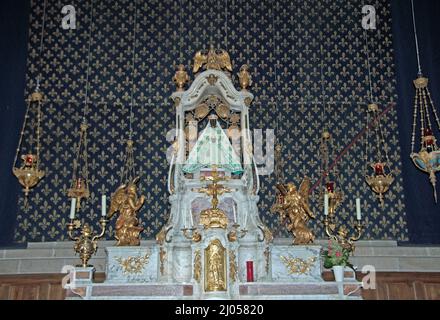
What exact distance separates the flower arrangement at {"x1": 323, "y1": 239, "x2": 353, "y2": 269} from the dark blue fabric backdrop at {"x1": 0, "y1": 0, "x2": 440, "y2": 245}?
6.03 feet

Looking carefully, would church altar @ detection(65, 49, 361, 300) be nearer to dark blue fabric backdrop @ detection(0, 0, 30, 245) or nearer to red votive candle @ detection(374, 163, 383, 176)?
red votive candle @ detection(374, 163, 383, 176)

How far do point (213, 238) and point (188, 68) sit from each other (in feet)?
12.0

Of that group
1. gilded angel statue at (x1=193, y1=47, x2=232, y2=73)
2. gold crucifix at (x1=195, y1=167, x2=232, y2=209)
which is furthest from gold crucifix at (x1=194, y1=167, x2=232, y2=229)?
gilded angel statue at (x1=193, y1=47, x2=232, y2=73)

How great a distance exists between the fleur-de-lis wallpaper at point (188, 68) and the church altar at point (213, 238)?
838 millimetres

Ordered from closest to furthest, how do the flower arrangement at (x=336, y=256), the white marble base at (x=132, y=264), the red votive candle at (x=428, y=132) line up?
the flower arrangement at (x=336, y=256)
the white marble base at (x=132, y=264)
the red votive candle at (x=428, y=132)

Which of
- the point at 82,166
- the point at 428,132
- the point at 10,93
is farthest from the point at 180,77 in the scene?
the point at 428,132

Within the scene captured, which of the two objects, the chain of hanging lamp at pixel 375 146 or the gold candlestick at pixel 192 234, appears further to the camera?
the chain of hanging lamp at pixel 375 146

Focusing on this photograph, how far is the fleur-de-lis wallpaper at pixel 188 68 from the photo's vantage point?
9.30 m

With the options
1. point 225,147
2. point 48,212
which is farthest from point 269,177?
point 48,212

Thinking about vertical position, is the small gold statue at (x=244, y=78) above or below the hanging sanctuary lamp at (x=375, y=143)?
above

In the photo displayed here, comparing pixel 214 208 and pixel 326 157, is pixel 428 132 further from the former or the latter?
pixel 214 208

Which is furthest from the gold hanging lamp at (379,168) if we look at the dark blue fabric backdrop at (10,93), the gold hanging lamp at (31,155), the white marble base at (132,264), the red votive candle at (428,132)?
the dark blue fabric backdrop at (10,93)

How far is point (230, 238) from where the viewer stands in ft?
25.3

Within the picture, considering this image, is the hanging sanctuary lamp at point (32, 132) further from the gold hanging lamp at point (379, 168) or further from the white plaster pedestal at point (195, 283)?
the gold hanging lamp at point (379, 168)
